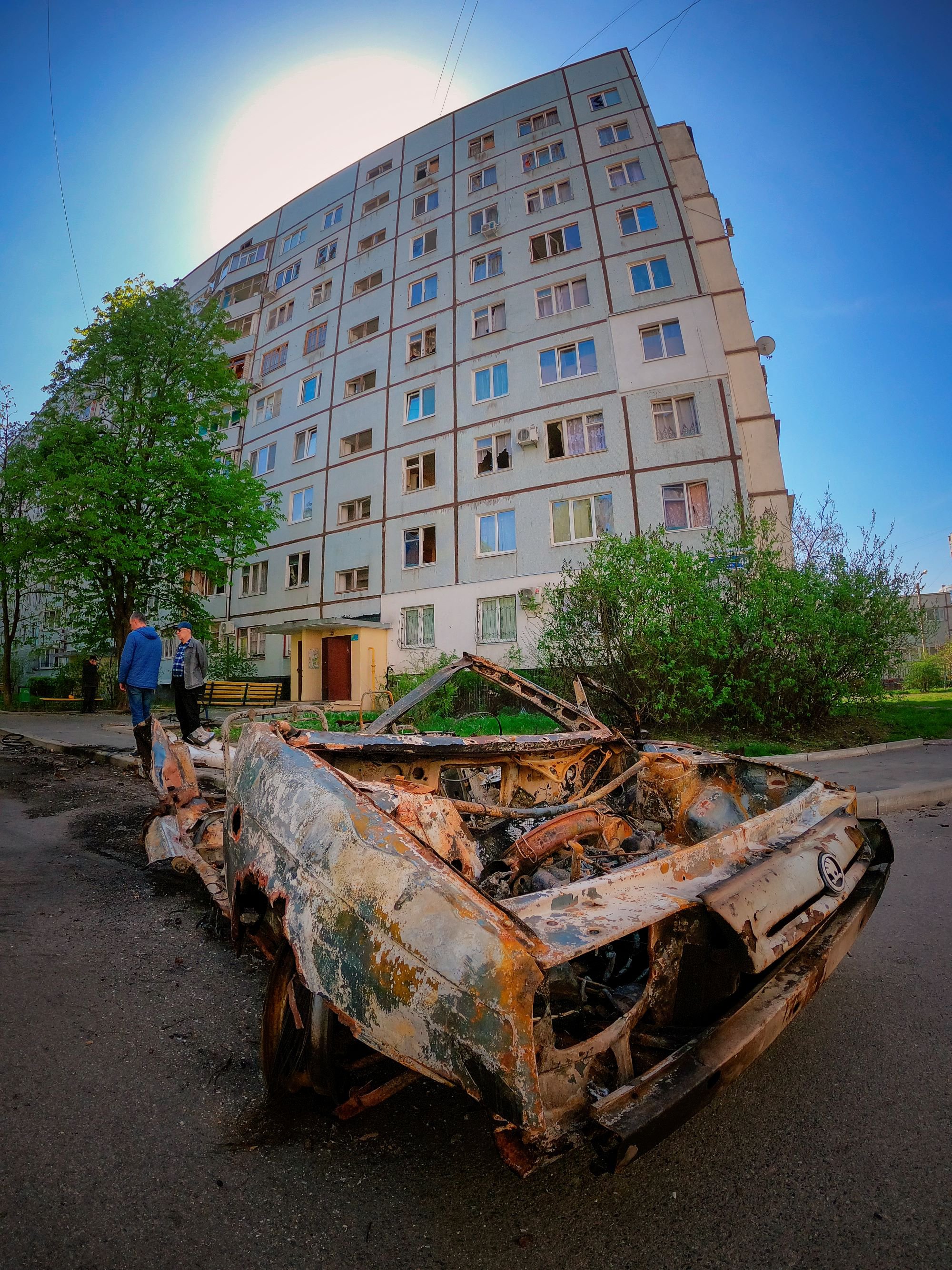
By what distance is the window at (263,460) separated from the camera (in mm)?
24859

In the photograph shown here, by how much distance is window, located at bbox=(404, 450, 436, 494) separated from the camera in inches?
796

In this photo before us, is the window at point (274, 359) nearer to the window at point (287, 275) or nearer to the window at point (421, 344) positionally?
the window at point (287, 275)

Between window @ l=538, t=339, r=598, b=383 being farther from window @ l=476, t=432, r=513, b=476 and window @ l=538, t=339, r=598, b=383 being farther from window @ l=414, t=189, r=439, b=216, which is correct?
window @ l=414, t=189, r=439, b=216

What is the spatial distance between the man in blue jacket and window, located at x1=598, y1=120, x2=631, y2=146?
22.0m

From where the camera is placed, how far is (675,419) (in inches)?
665

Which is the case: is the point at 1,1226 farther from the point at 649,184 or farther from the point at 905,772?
the point at 649,184

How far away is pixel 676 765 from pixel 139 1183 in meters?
2.40

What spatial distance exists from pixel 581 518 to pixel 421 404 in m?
7.63

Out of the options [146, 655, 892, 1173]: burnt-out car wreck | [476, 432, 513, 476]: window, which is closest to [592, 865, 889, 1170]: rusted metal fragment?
[146, 655, 892, 1173]: burnt-out car wreck

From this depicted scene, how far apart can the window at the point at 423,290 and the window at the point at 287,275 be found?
304 inches

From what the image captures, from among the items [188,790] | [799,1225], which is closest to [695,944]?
[799,1225]

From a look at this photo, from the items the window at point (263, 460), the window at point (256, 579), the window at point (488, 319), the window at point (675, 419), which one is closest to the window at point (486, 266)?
the window at point (488, 319)

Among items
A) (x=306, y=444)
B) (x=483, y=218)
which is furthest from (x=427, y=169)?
(x=306, y=444)

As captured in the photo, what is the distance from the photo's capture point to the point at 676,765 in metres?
2.91
